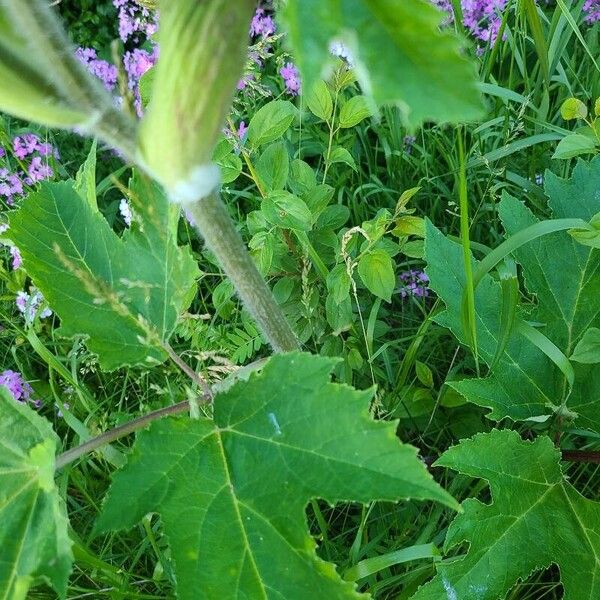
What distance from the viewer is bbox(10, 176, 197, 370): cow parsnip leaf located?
54.4 inches

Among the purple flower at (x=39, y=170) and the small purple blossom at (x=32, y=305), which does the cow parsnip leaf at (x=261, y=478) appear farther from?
the purple flower at (x=39, y=170)

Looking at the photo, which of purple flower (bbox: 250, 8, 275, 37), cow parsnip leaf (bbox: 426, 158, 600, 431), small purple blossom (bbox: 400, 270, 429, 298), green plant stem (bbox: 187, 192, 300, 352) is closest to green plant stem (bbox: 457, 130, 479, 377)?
cow parsnip leaf (bbox: 426, 158, 600, 431)

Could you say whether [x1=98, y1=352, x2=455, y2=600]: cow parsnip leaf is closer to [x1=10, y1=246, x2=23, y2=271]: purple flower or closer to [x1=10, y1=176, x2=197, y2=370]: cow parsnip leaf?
[x1=10, y1=176, x2=197, y2=370]: cow parsnip leaf

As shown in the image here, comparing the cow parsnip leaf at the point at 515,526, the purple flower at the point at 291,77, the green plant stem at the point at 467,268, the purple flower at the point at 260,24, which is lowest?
the cow parsnip leaf at the point at 515,526

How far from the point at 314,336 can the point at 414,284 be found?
330 millimetres

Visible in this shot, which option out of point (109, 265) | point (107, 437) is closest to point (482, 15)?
point (109, 265)

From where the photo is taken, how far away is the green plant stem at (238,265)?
3.10ft

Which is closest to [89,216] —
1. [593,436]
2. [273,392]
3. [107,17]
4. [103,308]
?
[103,308]

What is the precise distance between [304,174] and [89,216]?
0.67 m

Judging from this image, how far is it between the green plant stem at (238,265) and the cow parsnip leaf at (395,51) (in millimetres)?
364

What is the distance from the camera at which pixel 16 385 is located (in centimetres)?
210

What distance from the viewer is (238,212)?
7.64 ft

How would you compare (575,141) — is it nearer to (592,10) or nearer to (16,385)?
(592,10)

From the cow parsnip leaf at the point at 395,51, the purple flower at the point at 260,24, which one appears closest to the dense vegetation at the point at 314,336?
the cow parsnip leaf at the point at 395,51
